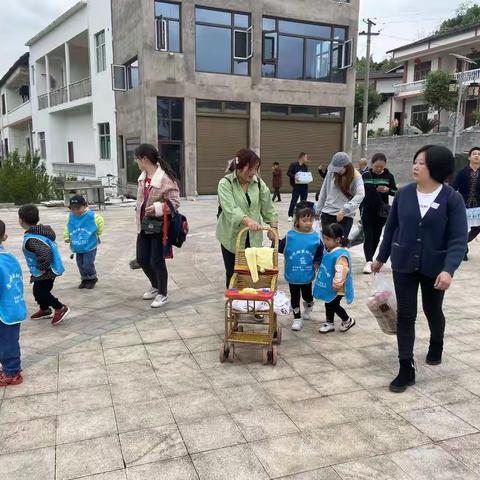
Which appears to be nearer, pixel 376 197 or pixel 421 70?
pixel 376 197

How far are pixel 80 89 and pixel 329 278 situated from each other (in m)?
23.9

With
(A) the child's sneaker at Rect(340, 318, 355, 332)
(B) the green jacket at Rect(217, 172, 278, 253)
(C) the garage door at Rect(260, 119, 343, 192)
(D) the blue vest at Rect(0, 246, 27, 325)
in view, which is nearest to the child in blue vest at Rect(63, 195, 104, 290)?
(B) the green jacket at Rect(217, 172, 278, 253)

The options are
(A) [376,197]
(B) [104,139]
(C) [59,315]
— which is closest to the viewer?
(C) [59,315]

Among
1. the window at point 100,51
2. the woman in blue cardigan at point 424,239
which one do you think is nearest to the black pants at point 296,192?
the woman in blue cardigan at point 424,239

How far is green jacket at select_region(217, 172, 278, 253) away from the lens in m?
4.41

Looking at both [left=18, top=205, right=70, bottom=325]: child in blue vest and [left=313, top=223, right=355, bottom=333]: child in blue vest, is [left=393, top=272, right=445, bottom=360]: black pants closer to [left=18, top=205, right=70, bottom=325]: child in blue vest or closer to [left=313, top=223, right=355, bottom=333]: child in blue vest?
[left=313, top=223, right=355, bottom=333]: child in blue vest

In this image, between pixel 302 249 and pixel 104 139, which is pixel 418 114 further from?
pixel 302 249

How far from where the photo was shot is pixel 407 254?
3488 mm

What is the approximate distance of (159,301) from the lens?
5523 mm

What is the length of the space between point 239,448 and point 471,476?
4.17ft

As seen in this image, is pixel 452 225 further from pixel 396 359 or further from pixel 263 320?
pixel 263 320

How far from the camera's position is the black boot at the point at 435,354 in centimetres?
401

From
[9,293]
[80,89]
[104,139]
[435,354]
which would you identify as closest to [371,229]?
[435,354]

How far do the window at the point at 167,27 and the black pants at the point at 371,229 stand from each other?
12.9 m
